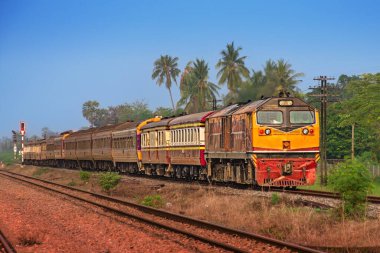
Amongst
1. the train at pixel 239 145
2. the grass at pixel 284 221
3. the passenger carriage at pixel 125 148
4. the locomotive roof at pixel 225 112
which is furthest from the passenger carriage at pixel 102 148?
the grass at pixel 284 221

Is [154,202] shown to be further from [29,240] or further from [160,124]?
[160,124]

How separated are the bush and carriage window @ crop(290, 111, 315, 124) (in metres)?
8.60

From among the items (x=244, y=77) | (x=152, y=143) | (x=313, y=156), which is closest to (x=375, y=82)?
(x=152, y=143)

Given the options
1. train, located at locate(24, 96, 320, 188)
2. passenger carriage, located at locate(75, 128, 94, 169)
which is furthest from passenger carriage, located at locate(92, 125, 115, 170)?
train, located at locate(24, 96, 320, 188)

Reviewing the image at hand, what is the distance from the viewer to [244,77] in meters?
104

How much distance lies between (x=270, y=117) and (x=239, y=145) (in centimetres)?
174

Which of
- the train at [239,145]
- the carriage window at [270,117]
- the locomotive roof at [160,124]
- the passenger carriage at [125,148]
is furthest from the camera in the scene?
the passenger carriage at [125,148]

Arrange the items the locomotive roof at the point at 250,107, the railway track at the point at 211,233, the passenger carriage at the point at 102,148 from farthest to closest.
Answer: the passenger carriage at the point at 102,148, the locomotive roof at the point at 250,107, the railway track at the point at 211,233

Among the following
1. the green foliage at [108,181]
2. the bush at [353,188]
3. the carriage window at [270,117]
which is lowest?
the green foliage at [108,181]

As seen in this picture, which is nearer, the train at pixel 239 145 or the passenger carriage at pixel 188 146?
the train at pixel 239 145

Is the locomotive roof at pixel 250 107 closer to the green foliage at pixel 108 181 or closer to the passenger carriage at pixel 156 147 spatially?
the green foliage at pixel 108 181

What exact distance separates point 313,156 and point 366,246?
1279 centimetres

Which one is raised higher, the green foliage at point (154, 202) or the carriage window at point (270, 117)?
the carriage window at point (270, 117)

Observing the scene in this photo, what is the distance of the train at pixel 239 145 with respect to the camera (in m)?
23.1
